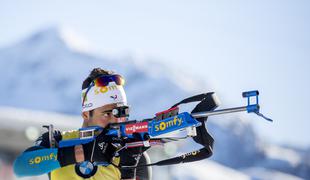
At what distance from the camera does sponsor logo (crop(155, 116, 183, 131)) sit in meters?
7.05

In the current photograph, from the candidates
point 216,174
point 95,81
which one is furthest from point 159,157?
Result: point 216,174

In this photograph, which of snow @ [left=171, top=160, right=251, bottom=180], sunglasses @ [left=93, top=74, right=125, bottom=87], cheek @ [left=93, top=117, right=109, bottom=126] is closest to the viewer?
cheek @ [left=93, top=117, right=109, bottom=126]

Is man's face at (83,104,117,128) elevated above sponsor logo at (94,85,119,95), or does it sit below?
below

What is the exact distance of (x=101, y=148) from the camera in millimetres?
7527

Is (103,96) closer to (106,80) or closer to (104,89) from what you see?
(104,89)

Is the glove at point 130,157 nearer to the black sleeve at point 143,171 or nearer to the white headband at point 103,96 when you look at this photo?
the black sleeve at point 143,171

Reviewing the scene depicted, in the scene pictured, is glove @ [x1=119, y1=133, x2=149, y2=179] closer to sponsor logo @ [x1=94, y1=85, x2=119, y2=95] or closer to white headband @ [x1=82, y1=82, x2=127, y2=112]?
white headband @ [x1=82, y1=82, x2=127, y2=112]

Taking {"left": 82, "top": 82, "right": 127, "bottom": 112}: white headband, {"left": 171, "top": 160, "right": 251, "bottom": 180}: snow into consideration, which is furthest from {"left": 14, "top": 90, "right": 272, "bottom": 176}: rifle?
{"left": 171, "top": 160, "right": 251, "bottom": 180}: snow

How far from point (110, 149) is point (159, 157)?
1930 centimetres

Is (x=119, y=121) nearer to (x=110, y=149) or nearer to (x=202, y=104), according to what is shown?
(x=110, y=149)

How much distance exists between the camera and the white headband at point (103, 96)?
27.7ft

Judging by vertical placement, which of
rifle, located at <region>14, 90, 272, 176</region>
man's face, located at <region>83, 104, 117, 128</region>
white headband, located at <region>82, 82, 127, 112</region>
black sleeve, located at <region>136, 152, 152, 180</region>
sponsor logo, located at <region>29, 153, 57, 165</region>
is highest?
white headband, located at <region>82, 82, 127, 112</region>

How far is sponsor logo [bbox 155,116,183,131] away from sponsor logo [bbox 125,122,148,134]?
0.18 meters

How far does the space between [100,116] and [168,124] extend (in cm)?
145
